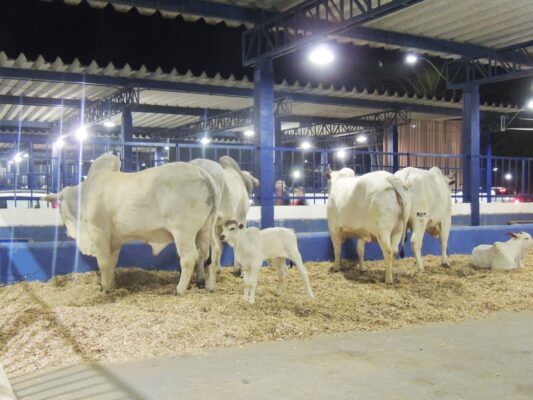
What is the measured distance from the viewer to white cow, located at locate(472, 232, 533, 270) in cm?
952

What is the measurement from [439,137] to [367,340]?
21817 mm

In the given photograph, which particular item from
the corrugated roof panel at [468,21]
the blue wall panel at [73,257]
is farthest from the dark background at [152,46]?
the blue wall panel at [73,257]

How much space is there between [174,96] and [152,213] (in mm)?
11737

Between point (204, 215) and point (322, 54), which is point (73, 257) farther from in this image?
point (322, 54)

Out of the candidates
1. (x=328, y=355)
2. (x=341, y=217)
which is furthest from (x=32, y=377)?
(x=341, y=217)

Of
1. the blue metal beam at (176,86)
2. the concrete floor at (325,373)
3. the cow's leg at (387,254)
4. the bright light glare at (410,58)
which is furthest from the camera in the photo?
the bright light glare at (410,58)

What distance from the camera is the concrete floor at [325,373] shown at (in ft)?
13.4

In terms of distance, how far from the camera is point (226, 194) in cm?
841

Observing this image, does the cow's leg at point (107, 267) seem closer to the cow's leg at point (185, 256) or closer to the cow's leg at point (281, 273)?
the cow's leg at point (185, 256)

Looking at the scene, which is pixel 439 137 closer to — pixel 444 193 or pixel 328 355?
pixel 444 193

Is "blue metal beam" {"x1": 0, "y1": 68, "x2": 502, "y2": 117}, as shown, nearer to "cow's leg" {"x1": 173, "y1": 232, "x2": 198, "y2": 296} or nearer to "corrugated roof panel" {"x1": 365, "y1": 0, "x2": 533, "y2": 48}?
"corrugated roof panel" {"x1": 365, "y1": 0, "x2": 533, "y2": 48}

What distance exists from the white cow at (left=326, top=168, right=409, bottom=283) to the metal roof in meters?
5.35

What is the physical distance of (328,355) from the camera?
197 inches

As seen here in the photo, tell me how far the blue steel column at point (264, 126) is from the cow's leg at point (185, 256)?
4.20 meters
